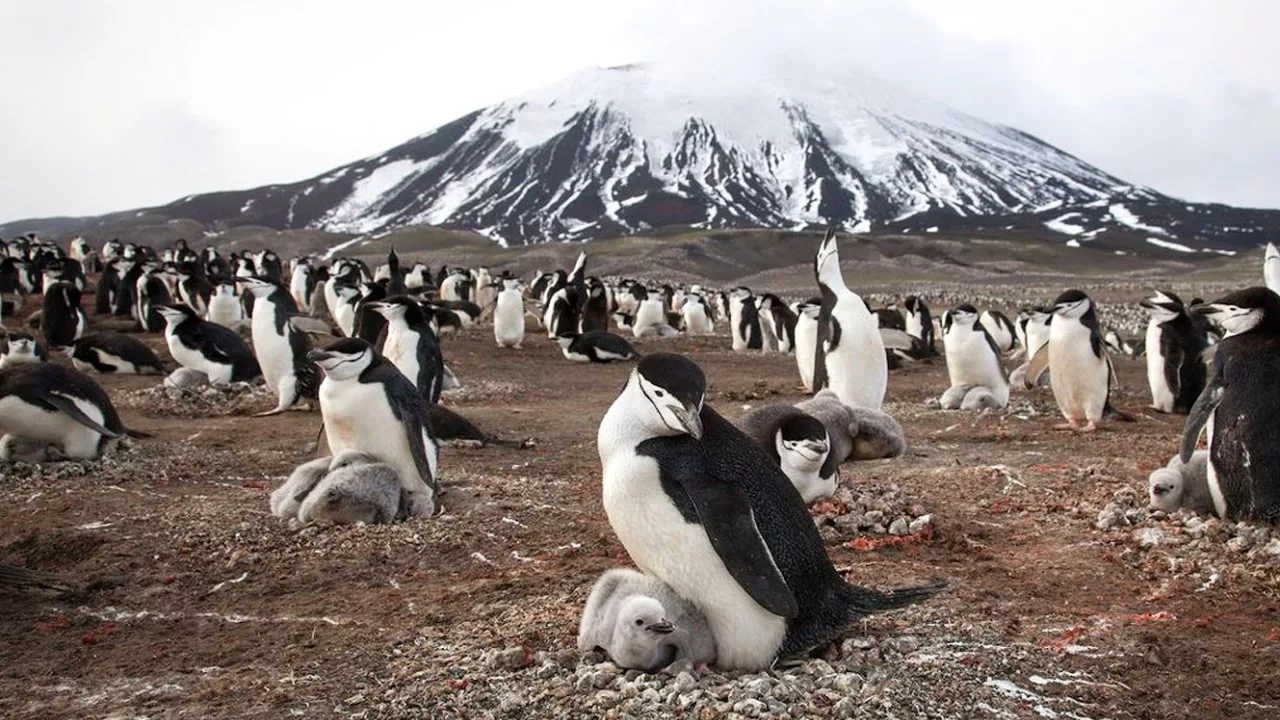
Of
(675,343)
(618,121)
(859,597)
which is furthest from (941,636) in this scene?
(618,121)

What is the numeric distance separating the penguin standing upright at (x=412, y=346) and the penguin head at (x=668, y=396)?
6.08 metres

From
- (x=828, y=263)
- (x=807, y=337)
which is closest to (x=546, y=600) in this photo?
(x=828, y=263)

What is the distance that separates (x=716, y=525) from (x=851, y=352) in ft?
21.3

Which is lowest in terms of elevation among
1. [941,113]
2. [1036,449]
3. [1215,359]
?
[1036,449]

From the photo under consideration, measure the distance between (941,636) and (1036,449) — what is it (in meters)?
5.15

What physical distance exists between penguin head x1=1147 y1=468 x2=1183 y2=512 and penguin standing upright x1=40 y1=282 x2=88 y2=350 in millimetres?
14796

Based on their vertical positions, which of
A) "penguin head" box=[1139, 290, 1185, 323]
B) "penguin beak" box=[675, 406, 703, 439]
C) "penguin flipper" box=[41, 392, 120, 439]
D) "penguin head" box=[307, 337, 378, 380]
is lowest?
"penguin head" box=[1139, 290, 1185, 323]

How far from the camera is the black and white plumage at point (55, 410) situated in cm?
727

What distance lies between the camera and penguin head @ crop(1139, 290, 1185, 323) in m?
11.2

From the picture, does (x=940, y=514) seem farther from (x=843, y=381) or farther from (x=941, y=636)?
(x=843, y=381)

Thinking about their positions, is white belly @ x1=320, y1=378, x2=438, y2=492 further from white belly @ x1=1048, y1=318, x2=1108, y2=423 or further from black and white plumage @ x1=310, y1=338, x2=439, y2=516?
white belly @ x1=1048, y1=318, x2=1108, y2=423

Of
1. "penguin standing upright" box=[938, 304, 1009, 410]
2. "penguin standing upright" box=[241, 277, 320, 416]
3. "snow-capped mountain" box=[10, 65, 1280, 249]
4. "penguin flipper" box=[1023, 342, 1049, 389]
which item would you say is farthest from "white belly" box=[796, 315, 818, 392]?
"snow-capped mountain" box=[10, 65, 1280, 249]

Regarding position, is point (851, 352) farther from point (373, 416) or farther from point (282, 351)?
point (282, 351)

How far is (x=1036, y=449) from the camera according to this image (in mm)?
8750
